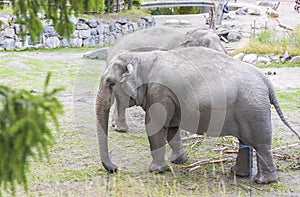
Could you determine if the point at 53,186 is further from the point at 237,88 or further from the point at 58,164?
the point at 237,88

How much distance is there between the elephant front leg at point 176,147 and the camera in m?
5.81

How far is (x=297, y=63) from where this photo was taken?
12.8 metres

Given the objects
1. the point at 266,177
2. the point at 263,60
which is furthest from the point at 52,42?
the point at 266,177

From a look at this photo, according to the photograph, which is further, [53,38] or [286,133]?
[53,38]

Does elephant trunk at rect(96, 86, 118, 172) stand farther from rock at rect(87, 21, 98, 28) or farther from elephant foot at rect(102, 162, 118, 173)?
rock at rect(87, 21, 98, 28)

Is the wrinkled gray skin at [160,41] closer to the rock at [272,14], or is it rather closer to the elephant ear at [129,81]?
the elephant ear at [129,81]

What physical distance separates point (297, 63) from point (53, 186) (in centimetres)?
880

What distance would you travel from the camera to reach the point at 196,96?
5.12m

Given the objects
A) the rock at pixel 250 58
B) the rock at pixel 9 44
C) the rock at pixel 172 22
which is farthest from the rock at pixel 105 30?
the rock at pixel 250 58

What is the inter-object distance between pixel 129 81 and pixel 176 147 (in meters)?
1.00

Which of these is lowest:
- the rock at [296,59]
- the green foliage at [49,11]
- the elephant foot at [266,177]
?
the rock at [296,59]

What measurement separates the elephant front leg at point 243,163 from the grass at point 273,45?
8361mm

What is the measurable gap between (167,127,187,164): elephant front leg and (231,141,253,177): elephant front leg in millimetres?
611

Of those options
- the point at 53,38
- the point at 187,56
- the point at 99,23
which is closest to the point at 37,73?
the point at 53,38
